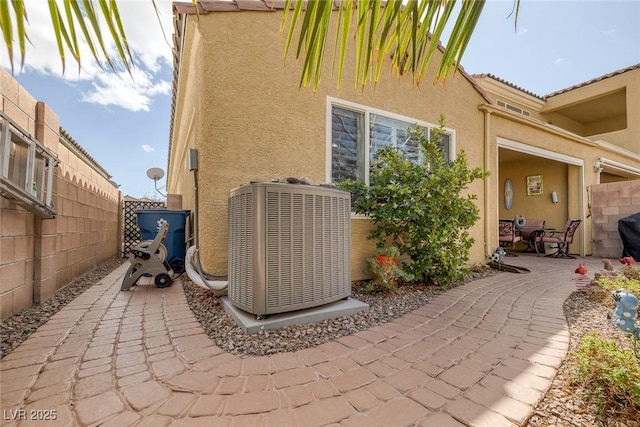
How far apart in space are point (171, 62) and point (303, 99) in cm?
362

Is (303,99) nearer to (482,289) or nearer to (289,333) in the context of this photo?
(289,333)

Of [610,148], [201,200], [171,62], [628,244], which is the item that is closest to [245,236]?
[201,200]

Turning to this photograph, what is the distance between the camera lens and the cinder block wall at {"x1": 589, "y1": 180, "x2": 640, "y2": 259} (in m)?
7.49

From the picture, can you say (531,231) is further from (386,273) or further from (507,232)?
(386,273)

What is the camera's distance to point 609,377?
153cm

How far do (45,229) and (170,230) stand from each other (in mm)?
1781

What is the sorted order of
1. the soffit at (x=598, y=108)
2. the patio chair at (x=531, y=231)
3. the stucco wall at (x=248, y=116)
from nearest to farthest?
the stucco wall at (x=248, y=116) → the patio chair at (x=531, y=231) → the soffit at (x=598, y=108)

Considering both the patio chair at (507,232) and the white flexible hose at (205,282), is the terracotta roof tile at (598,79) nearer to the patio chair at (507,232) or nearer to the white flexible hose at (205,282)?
the patio chair at (507,232)

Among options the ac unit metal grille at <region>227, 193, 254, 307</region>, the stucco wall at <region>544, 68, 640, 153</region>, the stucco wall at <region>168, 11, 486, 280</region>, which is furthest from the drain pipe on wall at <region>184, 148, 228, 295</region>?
the stucco wall at <region>544, 68, 640, 153</region>

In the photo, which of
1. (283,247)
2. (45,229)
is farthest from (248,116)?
(45,229)

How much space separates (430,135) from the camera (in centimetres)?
522

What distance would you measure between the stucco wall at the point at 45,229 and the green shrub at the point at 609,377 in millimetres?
4731

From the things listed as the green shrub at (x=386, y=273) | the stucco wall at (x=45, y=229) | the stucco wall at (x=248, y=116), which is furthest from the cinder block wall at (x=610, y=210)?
the stucco wall at (x=45, y=229)

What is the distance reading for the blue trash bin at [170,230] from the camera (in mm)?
4789
